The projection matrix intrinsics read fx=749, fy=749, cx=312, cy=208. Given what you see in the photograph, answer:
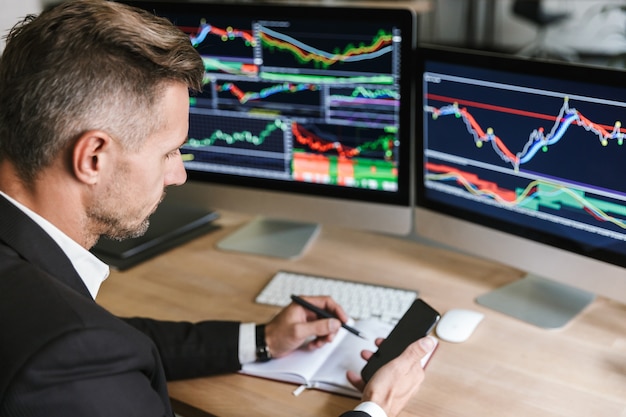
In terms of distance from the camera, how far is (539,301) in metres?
1.49

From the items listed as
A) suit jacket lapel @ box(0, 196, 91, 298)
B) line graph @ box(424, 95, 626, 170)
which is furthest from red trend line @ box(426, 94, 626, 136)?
suit jacket lapel @ box(0, 196, 91, 298)

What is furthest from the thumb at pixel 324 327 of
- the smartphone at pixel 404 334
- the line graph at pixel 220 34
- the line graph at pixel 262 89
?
the line graph at pixel 220 34

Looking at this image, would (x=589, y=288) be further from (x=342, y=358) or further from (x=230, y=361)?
(x=230, y=361)

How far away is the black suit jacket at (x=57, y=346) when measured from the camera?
0.83 meters

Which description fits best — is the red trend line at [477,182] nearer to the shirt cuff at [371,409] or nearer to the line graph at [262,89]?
the line graph at [262,89]

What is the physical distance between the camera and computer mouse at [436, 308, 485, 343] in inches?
53.9

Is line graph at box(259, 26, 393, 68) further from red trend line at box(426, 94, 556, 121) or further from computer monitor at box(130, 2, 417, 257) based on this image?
red trend line at box(426, 94, 556, 121)

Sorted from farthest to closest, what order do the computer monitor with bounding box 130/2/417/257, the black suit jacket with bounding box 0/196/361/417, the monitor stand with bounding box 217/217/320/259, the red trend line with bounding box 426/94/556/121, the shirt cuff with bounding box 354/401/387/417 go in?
the monitor stand with bounding box 217/217/320/259
the computer monitor with bounding box 130/2/417/257
the red trend line with bounding box 426/94/556/121
the shirt cuff with bounding box 354/401/387/417
the black suit jacket with bounding box 0/196/361/417

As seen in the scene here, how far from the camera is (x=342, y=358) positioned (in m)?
1.31

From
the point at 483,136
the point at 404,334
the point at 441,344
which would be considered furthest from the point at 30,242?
the point at 483,136

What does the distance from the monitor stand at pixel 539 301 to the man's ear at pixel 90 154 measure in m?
0.84

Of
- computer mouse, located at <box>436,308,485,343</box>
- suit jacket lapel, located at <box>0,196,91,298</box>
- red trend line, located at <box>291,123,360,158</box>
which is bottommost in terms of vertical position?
computer mouse, located at <box>436,308,485,343</box>

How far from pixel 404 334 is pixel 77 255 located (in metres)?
0.55

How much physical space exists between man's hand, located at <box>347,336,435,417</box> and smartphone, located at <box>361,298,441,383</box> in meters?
0.04
